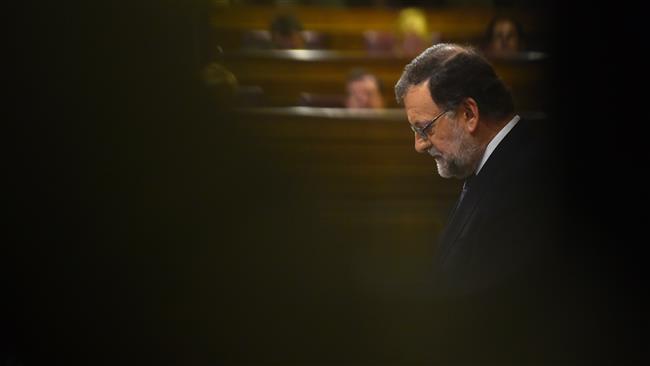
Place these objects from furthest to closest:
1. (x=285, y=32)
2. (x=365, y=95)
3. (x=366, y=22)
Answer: (x=366, y=22) → (x=285, y=32) → (x=365, y=95)

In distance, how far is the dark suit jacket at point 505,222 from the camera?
117 centimetres

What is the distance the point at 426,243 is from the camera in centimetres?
133

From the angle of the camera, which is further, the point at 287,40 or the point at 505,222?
the point at 287,40

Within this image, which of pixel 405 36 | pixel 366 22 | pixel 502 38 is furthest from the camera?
pixel 366 22

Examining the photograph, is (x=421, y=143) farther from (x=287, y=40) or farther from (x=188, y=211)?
(x=287, y=40)

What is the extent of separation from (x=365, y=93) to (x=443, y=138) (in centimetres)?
164

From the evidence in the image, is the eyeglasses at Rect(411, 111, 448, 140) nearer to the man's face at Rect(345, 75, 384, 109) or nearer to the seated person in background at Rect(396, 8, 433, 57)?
the man's face at Rect(345, 75, 384, 109)

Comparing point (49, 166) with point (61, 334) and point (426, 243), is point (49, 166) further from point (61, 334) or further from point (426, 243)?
point (426, 243)

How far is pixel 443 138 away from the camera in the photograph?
4.71 ft

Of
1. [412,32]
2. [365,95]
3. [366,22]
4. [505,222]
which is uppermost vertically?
[505,222]

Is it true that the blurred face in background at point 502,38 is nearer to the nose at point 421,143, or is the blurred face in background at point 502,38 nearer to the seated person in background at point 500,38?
the seated person in background at point 500,38

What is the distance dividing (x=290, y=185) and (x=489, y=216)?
385 millimetres

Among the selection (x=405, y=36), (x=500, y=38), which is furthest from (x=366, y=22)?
(x=500, y=38)

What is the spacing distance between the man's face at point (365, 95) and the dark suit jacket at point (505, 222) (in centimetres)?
130
